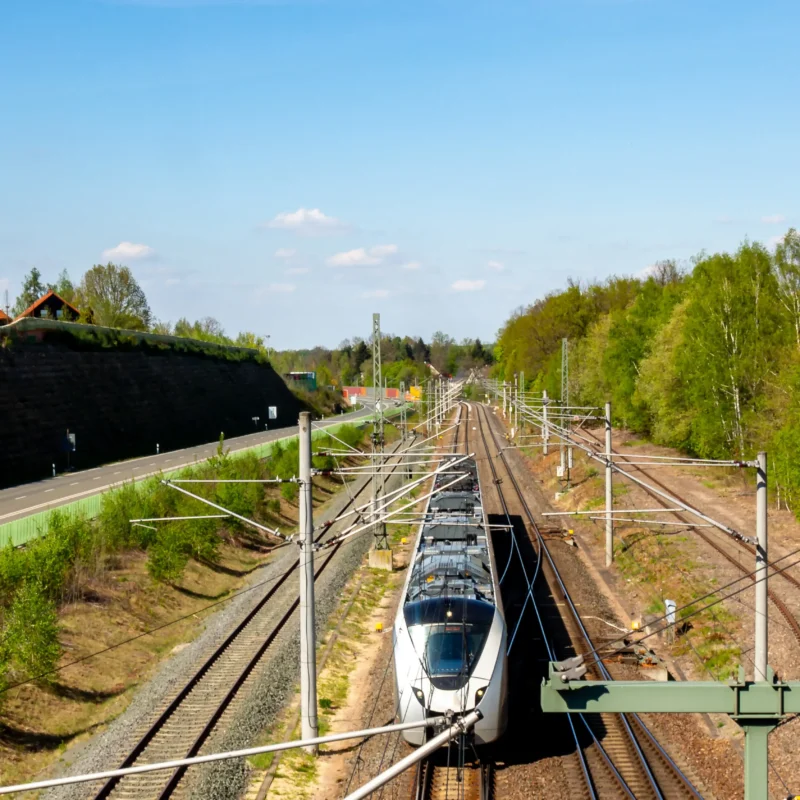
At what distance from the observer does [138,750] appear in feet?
52.3

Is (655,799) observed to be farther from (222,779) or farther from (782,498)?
(782,498)

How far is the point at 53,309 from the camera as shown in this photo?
83.5m

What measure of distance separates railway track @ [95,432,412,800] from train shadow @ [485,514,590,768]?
517 centimetres

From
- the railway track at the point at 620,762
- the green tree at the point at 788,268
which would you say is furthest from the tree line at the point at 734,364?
the railway track at the point at 620,762

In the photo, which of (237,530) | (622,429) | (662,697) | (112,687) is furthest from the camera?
(622,429)

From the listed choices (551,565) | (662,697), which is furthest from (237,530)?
(662,697)

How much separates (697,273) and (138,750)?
40.8 metres

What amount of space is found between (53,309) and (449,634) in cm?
7710

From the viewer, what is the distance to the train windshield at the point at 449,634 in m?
14.6

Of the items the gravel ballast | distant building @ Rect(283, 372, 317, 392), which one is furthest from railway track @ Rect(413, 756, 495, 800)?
distant building @ Rect(283, 372, 317, 392)

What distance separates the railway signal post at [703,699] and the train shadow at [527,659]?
583 centimetres

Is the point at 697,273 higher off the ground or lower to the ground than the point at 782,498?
higher

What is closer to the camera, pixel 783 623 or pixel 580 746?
pixel 580 746

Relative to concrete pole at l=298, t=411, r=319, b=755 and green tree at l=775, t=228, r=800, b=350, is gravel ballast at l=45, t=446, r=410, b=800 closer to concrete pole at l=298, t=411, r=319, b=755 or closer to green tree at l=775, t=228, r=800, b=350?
concrete pole at l=298, t=411, r=319, b=755
